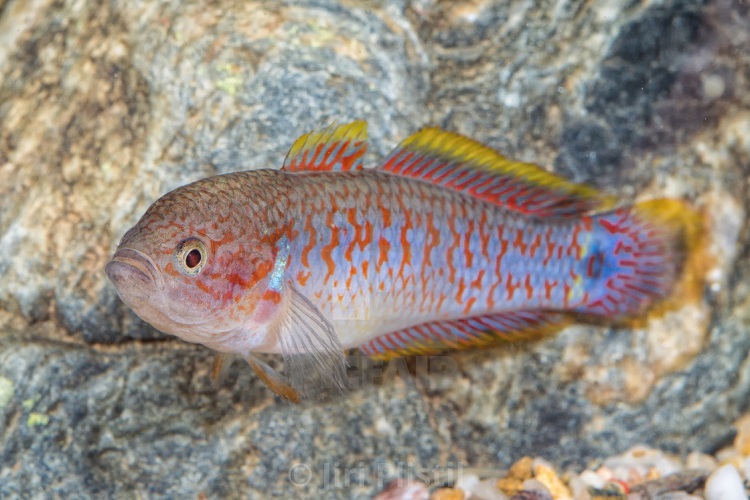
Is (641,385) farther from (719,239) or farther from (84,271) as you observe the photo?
(84,271)

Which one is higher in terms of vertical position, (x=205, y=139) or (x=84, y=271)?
(x=205, y=139)

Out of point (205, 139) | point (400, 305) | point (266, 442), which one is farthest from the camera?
point (205, 139)

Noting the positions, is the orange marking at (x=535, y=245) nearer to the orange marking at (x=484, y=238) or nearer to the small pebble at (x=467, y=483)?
the orange marking at (x=484, y=238)

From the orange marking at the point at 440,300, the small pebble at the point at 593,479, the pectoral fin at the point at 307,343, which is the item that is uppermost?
the orange marking at the point at 440,300

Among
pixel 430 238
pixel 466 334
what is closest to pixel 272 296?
pixel 430 238

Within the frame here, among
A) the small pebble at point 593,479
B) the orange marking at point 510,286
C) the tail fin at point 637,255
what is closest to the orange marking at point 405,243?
the orange marking at point 510,286

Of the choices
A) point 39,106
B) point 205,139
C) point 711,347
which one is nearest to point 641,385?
point 711,347

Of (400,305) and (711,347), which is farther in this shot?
(711,347)
